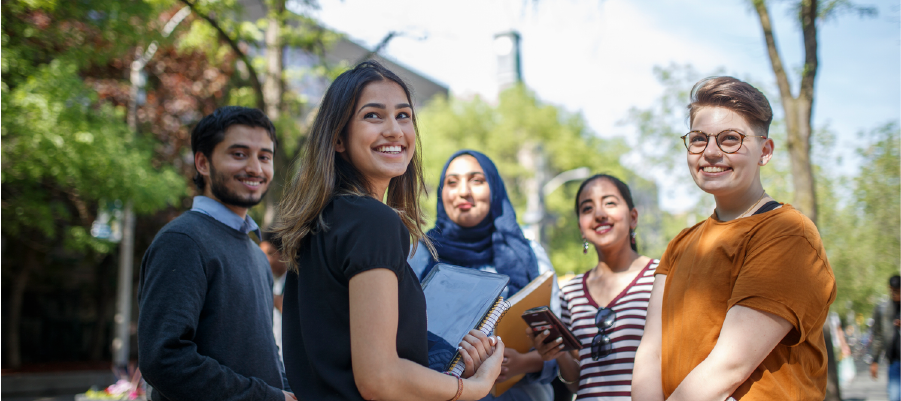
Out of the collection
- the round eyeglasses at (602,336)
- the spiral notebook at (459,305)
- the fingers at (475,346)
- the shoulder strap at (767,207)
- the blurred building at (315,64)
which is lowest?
the round eyeglasses at (602,336)

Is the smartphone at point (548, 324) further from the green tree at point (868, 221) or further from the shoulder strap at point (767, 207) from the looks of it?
the green tree at point (868, 221)

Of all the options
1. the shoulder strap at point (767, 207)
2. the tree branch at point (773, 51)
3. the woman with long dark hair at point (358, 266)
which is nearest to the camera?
the woman with long dark hair at point (358, 266)

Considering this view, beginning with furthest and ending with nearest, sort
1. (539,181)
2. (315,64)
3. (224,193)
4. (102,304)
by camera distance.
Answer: (539,181), (102,304), (315,64), (224,193)

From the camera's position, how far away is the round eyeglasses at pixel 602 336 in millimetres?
2873

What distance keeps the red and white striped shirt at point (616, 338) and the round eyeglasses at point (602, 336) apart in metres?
0.02

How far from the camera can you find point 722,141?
6.45 ft

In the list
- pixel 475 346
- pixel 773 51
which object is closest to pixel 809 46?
pixel 773 51

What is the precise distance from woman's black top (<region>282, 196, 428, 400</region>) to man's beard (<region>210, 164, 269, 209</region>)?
1250mm

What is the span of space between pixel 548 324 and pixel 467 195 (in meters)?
1.06

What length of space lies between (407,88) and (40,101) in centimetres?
809

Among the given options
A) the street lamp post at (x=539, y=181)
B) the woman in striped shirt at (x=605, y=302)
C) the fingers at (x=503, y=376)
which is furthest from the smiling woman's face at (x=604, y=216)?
the street lamp post at (x=539, y=181)

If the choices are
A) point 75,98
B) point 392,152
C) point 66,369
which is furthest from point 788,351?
point 66,369

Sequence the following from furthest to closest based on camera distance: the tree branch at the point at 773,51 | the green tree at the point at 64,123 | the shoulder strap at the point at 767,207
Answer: the green tree at the point at 64,123 < the tree branch at the point at 773,51 < the shoulder strap at the point at 767,207

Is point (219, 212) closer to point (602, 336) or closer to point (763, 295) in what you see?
point (602, 336)
